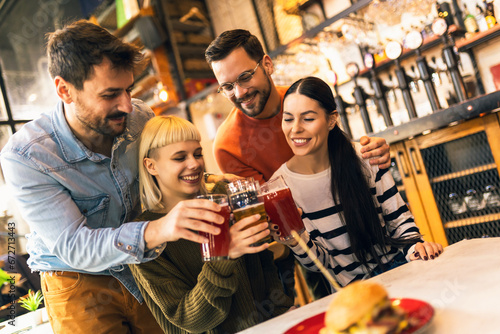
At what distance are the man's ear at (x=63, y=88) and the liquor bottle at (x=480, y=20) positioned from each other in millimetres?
3242

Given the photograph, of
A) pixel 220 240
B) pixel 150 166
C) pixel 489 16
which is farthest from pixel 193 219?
pixel 489 16

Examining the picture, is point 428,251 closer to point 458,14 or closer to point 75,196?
point 75,196

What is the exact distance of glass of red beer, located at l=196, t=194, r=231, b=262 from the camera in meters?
1.18

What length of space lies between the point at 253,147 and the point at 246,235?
45.5 inches

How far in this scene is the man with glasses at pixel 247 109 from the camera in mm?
2145

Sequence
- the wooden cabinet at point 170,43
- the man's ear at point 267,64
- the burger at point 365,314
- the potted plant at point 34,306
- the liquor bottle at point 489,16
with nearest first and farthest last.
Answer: the burger at point 365,314
the man's ear at point 267,64
the potted plant at point 34,306
the liquor bottle at point 489,16
the wooden cabinet at point 170,43

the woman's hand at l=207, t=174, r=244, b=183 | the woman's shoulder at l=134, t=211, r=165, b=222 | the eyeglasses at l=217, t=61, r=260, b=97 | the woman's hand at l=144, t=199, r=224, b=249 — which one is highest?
the eyeglasses at l=217, t=61, r=260, b=97

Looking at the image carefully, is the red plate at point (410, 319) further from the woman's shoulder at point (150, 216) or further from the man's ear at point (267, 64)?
the man's ear at point (267, 64)

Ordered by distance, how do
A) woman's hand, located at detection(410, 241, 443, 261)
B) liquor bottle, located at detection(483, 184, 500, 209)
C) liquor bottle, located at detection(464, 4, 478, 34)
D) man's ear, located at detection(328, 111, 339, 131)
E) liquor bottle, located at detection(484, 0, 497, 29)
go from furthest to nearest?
liquor bottle, located at detection(464, 4, 478, 34) < liquor bottle, located at detection(484, 0, 497, 29) < liquor bottle, located at detection(483, 184, 500, 209) < man's ear, located at detection(328, 111, 339, 131) < woman's hand, located at detection(410, 241, 443, 261)

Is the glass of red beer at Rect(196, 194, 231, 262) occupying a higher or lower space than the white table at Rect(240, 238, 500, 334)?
higher

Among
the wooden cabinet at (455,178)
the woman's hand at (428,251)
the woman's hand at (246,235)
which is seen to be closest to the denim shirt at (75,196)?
the woman's hand at (246,235)

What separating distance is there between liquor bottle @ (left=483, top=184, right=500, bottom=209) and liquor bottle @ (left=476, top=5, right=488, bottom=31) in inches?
51.9

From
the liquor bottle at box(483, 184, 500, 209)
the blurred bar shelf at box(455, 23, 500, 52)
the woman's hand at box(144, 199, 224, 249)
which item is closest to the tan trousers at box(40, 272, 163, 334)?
the woman's hand at box(144, 199, 224, 249)

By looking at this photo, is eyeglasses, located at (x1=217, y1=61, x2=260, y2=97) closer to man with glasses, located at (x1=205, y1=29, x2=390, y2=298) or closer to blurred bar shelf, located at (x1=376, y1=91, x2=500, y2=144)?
man with glasses, located at (x1=205, y1=29, x2=390, y2=298)
